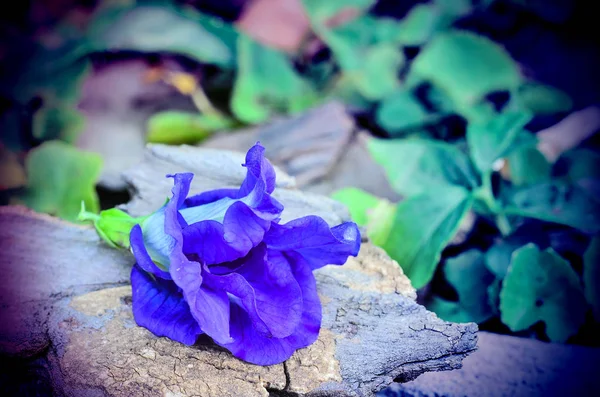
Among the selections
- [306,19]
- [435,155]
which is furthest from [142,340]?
[306,19]

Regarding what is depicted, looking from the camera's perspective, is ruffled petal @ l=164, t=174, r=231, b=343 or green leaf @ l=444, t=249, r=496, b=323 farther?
green leaf @ l=444, t=249, r=496, b=323

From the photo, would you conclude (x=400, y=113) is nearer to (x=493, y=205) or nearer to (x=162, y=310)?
(x=493, y=205)

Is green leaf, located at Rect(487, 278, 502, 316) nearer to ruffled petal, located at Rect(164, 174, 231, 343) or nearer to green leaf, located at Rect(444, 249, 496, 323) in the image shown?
green leaf, located at Rect(444, 249, 496, 323)

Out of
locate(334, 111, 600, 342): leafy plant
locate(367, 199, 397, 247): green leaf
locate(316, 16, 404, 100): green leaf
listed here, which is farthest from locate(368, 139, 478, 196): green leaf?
locate(316, 16, 404, 100): green leaf

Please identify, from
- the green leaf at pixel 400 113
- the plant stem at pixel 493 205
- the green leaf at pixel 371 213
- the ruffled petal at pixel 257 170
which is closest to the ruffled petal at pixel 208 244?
the ruffled petal at pixel 257 170

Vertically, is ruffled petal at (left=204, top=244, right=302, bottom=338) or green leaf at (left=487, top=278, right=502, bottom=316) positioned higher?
ruffled petal at (left=204, top=244, right=302, bottom=338)

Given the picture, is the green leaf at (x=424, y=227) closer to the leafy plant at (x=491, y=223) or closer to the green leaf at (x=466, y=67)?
the leafy plant at (x=491, y=223)

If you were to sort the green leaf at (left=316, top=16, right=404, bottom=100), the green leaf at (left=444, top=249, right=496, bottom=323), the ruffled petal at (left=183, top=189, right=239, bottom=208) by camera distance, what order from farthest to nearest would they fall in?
1. the green leaf at (left=316, top=16, right=404, bottom=100)
2. the green leaf at (left=444, top=249, right=496, bottom=323)
3. the ruffled petal at (left=183, top=189, right=239, bottom=208)

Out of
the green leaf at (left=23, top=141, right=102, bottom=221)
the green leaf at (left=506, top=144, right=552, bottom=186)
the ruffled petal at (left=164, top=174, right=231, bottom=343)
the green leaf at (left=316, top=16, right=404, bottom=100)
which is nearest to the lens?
the ruffled petal at (left=164, top=174, right=231, bottom=343)
